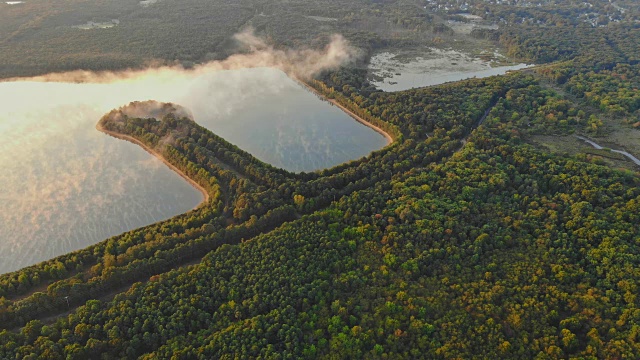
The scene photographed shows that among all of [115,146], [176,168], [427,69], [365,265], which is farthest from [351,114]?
[365,265]

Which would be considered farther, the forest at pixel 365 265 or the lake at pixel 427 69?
the lake at pixel 427 69

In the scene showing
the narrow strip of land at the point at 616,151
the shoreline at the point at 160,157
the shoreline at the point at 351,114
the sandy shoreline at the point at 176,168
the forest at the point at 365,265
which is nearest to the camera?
the forest at the point at 365,265

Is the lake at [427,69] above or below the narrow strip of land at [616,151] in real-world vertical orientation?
above

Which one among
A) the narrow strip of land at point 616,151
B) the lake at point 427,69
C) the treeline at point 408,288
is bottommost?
the treeline at point 408,288

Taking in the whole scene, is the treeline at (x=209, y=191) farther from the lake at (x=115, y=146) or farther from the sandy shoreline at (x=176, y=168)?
the lake at (x=115, y=146)

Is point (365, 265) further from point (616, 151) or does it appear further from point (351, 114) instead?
point (616, 151)

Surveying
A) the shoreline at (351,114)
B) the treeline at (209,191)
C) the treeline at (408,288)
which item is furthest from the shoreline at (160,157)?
the shoreline at (351,114)
